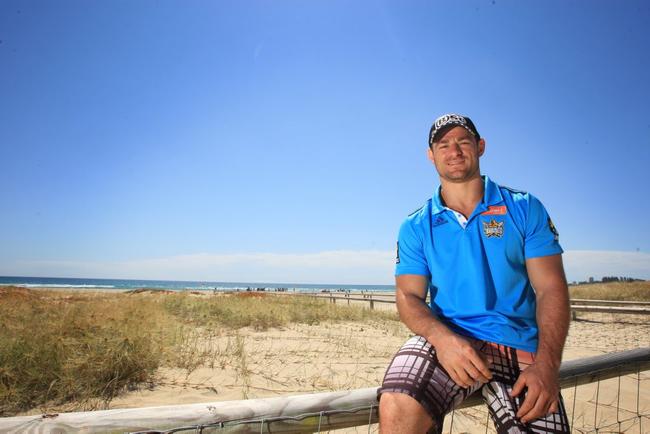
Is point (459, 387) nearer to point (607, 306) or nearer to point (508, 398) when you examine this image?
point (508, 398)

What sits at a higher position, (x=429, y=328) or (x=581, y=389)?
A: (x=429, y=328)

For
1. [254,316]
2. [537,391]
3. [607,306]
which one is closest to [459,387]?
[537,391]

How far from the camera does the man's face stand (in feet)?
6.27

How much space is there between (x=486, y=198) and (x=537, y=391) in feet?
2.90

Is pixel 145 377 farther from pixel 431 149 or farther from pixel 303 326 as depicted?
pixel 303 326

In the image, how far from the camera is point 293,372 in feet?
17.1

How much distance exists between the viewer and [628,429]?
3.63m

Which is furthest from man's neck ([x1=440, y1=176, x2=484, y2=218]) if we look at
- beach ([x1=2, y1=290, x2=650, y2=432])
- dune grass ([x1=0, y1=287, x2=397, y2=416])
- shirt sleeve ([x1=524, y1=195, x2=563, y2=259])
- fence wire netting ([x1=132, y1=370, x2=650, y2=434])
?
dune grass ([x1=0, y1=287, x2=397, y2=416])

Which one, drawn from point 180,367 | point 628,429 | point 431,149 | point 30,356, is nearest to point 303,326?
point 180,367

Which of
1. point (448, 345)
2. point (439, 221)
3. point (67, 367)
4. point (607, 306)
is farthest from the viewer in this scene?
point (607, 306)

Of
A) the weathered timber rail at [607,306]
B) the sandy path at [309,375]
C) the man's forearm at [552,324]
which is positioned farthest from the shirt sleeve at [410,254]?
the weathered timber rail at [607,306]

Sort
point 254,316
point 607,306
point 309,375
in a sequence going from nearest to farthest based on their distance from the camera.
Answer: point 309,375 → point 254,316 → point 607,306

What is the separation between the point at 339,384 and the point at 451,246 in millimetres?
3639

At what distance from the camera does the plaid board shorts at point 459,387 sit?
1.39 meters
